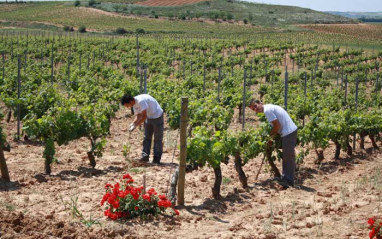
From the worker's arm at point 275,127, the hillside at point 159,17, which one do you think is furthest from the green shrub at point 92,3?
the worker's arm at point 275,127

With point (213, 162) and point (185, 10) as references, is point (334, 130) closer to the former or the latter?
point (213, 162)

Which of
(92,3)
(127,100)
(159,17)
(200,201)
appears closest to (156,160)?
(127,100)

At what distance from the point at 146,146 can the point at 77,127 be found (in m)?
1.31

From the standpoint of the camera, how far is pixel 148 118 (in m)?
9.14

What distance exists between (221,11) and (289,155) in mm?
92757

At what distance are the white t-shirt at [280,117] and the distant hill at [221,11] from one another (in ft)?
272

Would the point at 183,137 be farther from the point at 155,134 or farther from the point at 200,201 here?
the point at 155,134

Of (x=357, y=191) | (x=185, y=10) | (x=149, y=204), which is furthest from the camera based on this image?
(x=185, y=10)

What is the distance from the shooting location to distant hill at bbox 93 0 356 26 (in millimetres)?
93312

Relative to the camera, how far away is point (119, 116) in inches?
615

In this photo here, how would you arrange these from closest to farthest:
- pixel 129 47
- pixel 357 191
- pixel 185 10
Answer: pixel 357 191
pixel 129 47
pixel 185 10

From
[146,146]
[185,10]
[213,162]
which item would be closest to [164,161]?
[146,146]

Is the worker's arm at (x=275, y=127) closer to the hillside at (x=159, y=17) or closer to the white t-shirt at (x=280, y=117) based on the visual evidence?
the white t-shirt at (x=280, y=117)

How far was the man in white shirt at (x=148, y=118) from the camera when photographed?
340 inches
